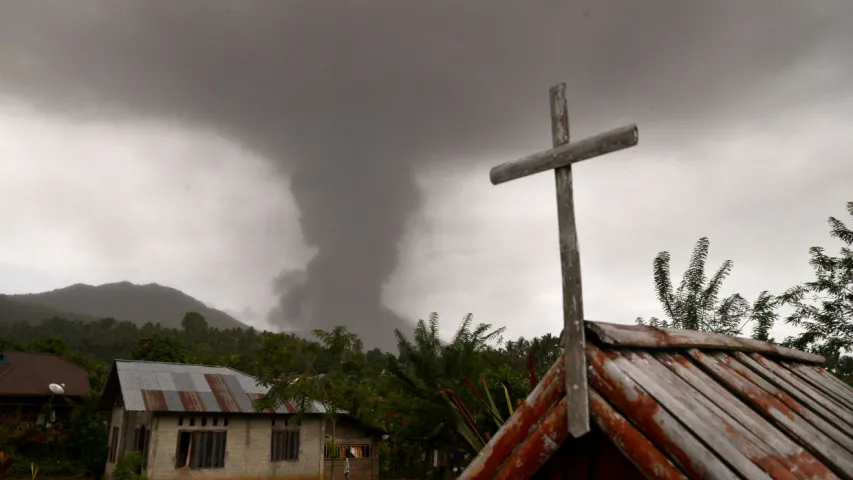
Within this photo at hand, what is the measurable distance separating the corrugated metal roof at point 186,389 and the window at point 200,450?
1.05m

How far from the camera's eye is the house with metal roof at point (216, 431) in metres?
21.7

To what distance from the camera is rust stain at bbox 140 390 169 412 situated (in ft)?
69.7

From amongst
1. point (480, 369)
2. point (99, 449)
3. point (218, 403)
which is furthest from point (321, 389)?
point (99, 449)

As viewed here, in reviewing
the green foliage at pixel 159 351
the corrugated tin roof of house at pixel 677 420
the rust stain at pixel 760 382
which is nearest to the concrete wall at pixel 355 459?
the green foliage at pixel 159 351

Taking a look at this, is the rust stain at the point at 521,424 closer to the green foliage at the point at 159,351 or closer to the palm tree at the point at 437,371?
the palm tree at the point at 437,371

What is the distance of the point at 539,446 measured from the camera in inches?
117

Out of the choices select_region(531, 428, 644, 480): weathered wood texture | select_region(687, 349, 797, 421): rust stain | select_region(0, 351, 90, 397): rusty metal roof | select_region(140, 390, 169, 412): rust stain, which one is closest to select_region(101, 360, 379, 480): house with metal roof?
select_region(140, 390, 169, 412): rust stain

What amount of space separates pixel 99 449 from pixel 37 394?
6010 mm

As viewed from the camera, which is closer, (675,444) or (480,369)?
(675,444)

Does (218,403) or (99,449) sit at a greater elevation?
(218,403)

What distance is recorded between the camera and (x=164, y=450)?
70.5 feet

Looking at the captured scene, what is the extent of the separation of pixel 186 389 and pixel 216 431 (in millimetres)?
2424

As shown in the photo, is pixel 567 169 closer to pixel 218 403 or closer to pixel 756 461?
pixel 756 461

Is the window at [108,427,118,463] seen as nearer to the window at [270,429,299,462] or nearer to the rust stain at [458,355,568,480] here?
the window at [270,429,299,462]
